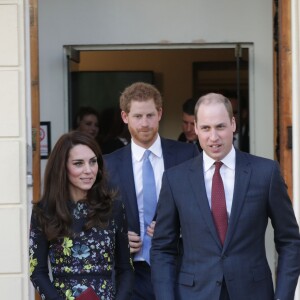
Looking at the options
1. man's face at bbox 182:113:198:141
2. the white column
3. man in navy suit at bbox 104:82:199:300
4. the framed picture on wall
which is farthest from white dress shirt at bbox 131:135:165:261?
the framed picture on wall

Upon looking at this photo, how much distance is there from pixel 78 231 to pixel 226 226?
27.0 inches

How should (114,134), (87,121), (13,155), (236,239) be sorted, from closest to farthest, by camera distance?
(236,239)
(13,155)
(87,121)
(114,134)

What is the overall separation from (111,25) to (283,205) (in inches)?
152

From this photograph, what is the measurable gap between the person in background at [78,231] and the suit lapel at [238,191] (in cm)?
56

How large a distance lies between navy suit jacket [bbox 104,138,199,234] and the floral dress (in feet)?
2.68

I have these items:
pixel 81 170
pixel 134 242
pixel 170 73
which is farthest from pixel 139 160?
pixel 170 73

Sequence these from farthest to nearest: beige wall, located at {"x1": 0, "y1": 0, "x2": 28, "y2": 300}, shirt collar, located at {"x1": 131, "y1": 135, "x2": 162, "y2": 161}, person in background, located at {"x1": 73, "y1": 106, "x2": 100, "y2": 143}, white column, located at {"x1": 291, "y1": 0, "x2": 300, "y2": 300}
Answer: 1. person in background, located at {"x1": 73, "y1": 106, "x2": 100, "y2": 143}
2. white column, located at {"x1": 291, "y1": 0, "x2": 300, "y2": 300}
3. beige wall, located at {"x1": 0, "y1": 0, "x2": 28, "y2": 300}
4. shirt collar, located at {"x1": 131, "y1": 135, "x2": 162, "y2": 161}

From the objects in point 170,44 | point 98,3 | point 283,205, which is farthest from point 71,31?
point 283,205

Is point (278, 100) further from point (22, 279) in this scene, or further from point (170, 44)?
point (22, 279)

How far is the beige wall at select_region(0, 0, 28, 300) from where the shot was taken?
600cm

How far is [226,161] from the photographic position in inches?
165

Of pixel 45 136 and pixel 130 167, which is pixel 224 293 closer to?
pixel 130 167

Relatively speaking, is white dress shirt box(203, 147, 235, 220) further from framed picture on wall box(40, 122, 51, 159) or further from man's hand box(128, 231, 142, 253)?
framed picture on wall box(40, 122, 51, 159)

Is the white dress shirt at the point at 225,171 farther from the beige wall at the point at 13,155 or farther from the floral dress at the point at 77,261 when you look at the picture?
the beige wall at the point at 13,155
